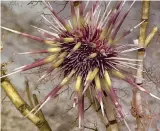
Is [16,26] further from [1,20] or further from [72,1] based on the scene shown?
[72,1]

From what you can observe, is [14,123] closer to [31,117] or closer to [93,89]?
[31,117]

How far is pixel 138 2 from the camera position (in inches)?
40.9

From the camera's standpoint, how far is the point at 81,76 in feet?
2.51

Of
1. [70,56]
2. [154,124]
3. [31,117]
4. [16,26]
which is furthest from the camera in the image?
[16,26]

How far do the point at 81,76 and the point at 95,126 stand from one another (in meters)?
0.28

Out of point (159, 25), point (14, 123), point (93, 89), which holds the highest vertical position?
point (159, 25)

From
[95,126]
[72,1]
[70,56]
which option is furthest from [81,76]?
[95,126]

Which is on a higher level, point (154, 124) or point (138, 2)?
point (138, 2)

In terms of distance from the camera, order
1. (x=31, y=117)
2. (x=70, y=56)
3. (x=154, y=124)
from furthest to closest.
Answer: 1. (x=154, y=124)
2. (x=31, y=117)
3. (x=70, y=56)

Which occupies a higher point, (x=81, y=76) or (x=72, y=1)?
(x=72, y=1)

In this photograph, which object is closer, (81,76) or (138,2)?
(81,76)

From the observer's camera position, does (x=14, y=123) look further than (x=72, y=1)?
Yes

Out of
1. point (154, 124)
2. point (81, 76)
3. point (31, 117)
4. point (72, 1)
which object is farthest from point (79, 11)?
point (154, 124)

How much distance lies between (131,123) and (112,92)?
1.03ft
